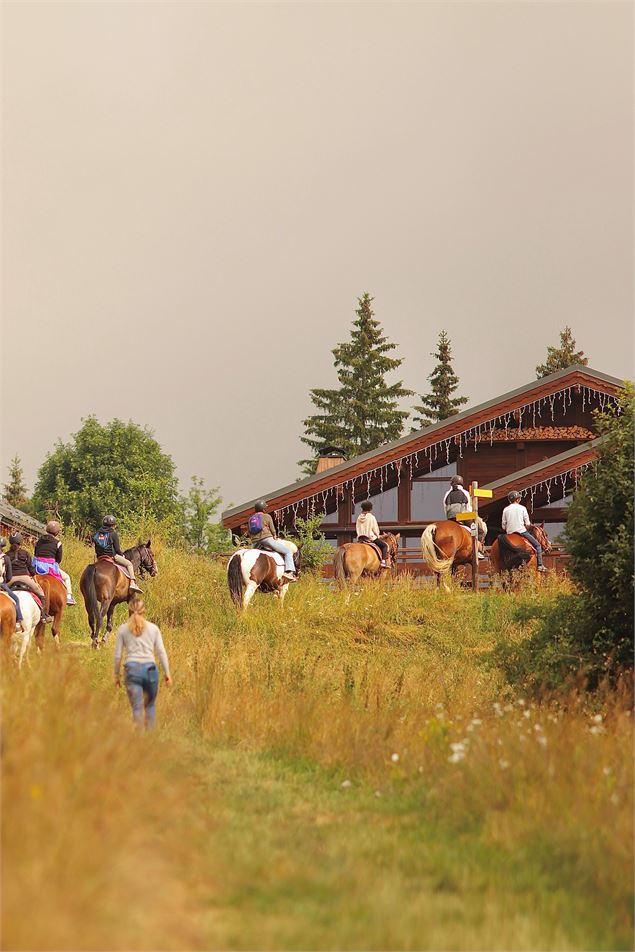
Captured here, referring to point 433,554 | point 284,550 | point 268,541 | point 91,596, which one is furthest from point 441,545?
point 91,596

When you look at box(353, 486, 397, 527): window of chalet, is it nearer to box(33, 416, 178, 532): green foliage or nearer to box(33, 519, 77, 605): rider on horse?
box(33, 519, 77, 605): rider on horse

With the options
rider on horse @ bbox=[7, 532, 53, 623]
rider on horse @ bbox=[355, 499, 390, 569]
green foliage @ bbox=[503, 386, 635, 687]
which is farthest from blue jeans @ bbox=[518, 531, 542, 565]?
rider on horse @ bbox=[7, 532, 53, 623]

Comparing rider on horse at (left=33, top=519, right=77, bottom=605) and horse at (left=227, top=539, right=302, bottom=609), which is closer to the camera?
rider on horse at (left=33, top=519, right=77, bottom=605)

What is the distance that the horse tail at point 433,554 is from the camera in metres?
24.8

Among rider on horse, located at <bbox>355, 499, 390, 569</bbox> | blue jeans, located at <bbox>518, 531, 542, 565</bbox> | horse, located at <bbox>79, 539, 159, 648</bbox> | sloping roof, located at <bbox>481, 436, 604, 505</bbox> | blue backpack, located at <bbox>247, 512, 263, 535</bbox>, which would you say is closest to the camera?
horse, located at <bbox>79, 539, 159, 648</bbox>

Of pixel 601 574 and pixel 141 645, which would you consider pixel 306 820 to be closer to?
pixel 141 645

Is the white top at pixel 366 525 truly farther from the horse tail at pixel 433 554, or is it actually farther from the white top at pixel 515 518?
the white top at pixel 515 518

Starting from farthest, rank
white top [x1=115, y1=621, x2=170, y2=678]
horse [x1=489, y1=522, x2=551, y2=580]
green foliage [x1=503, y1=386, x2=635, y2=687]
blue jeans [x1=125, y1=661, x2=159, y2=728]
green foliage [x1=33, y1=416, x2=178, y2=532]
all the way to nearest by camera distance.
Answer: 1. green foliage [x1=33, y1=416, x2=178, y2=532]
2. horse [x1=489, y1=522, x2=551, y2=580]
3. green foliage [x1=503, y1=386, x2=635, y2=687]
4. white top [x1=115, y1=621, x2=170, y2=678]
5. blue jeans [x1=125, y1=661, x2=159, y2=728]

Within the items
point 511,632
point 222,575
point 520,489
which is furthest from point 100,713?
point 520,489

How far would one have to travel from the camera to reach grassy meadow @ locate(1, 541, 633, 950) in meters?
5.54

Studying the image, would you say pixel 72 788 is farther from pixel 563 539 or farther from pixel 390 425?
pixel 390 425

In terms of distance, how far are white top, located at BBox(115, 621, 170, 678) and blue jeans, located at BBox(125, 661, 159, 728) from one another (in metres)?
0.07

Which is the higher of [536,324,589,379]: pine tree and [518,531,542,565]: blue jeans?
[536,324,589,379]: pine tree

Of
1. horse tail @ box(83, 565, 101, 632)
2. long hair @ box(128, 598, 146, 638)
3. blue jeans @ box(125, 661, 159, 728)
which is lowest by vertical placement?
blue jeans @ box(125, 661, 159, 728)
